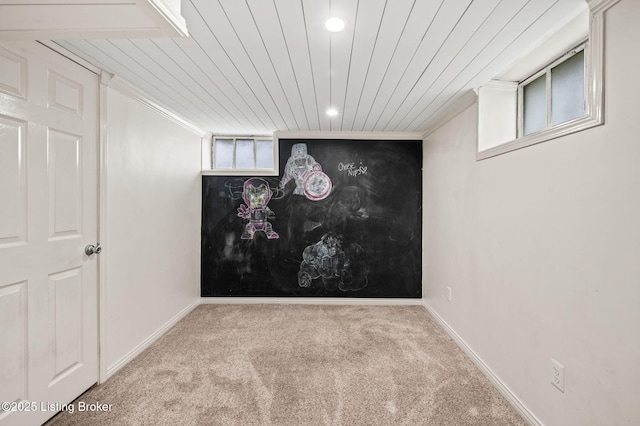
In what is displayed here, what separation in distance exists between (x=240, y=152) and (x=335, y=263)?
6.36 ft

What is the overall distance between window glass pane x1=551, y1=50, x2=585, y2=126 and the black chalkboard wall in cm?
185

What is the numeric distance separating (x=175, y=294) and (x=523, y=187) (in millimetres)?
3189

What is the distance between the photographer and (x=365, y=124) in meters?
3.15

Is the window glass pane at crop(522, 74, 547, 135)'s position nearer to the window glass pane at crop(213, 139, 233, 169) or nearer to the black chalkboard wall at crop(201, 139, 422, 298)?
the black chalkboard wall at crop(201, 139, 422, 298)

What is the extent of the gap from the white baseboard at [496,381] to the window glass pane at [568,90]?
1678 millimetres

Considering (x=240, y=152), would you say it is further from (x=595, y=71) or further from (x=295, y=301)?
(x=595, y=71)

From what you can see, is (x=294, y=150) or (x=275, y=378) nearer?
(x=275, y=378)

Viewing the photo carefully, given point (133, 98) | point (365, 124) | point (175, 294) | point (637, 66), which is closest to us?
point (637, 66)

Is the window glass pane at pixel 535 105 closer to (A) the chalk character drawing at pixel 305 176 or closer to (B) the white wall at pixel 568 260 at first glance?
(B) the white wall at pixel 568 260

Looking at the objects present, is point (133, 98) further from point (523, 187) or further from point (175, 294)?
point (523, 187)

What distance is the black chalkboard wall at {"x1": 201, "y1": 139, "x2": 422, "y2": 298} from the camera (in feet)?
11.6

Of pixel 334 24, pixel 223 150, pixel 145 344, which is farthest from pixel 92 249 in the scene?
pixel 223 150

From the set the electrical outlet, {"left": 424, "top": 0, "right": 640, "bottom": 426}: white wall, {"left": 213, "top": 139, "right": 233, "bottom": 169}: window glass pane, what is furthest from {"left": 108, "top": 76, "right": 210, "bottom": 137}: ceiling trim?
the electrical outlet

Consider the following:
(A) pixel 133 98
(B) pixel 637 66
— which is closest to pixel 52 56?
(A) pixel 133 98
